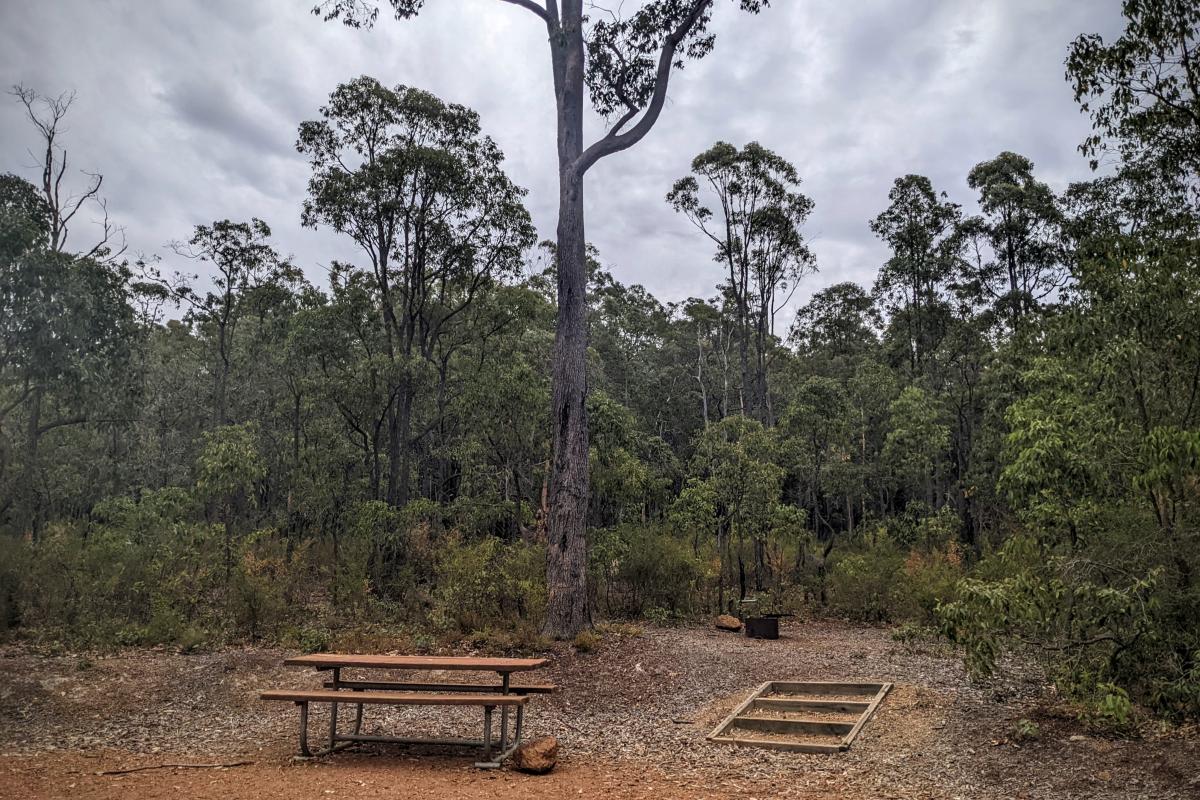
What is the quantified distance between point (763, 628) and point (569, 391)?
5.29 metres

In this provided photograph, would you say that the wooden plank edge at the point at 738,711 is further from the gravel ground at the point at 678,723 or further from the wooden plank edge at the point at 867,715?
the wooden plank edge at the point at 867,715

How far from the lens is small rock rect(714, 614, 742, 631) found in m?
12.9

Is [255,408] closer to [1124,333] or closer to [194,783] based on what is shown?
[194,783]

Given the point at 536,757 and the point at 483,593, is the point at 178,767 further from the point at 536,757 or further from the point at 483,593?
the point at 483,593

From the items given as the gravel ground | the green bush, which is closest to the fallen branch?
the gravel ground

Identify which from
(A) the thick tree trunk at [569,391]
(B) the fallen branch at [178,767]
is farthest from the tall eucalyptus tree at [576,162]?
(B) the fallen branch at [178,767]

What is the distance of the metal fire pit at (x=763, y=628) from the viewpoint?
39.8 feet

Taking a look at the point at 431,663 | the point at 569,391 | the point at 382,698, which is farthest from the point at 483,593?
the point at 431,663

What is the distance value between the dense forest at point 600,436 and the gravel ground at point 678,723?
55 centimetres

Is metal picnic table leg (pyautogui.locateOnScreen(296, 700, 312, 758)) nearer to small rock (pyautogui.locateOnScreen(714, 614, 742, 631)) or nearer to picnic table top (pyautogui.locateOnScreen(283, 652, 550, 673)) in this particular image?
picnic table top (pyautogui.locateOnScreen(283, 652, 550, 673))

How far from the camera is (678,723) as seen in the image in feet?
22.9

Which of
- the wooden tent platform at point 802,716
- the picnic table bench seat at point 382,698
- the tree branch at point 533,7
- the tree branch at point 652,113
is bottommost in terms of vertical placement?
the wooden tent platform at point 802,716

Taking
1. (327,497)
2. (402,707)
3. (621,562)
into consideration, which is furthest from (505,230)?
(402,707)

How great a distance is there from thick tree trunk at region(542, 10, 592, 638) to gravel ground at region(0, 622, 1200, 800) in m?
0.91
